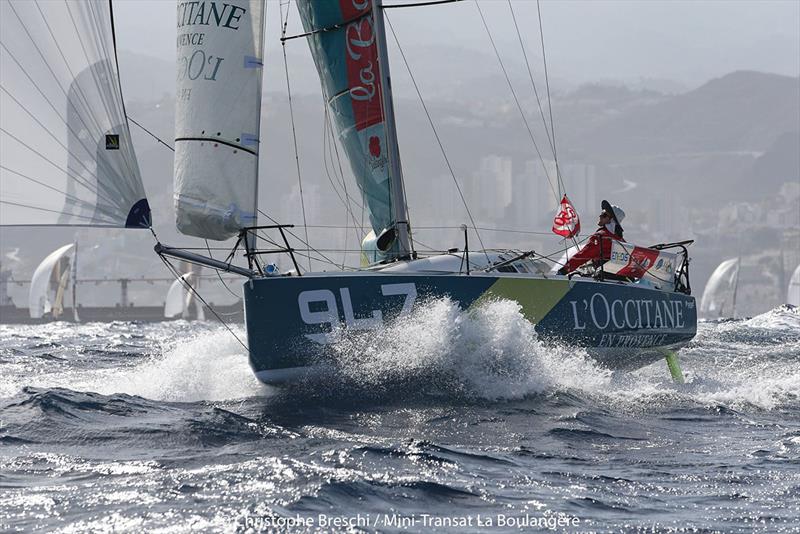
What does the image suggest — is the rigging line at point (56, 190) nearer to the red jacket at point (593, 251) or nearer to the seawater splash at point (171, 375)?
the seawater splash at point (171, 375)

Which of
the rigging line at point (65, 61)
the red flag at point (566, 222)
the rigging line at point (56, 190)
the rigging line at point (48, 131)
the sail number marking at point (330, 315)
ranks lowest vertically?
the sail number marking at point (330, 315)

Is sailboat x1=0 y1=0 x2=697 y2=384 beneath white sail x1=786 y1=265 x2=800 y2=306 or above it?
above

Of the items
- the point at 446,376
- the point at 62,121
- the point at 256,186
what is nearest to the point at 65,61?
the point at 62,121

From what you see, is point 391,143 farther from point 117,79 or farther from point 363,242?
point 117,79

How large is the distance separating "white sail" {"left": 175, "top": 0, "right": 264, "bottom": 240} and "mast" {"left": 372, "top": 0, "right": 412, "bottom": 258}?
1435 millimetres

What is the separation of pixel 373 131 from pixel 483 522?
222 inches

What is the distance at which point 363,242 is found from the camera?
1006cm

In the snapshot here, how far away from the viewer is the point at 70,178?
21.6 feet

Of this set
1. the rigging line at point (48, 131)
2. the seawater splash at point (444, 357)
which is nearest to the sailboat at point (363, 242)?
the seawater splash at point (444, 357)

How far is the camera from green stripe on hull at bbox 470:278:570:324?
26.3ft

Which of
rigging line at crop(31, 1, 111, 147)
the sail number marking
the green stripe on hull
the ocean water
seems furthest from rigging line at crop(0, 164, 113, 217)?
the green stripe on hull

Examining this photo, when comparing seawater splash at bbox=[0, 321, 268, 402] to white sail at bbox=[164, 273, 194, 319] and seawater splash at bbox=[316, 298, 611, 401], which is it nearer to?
seawater splash at bbox=[316, 298, 611, 401]

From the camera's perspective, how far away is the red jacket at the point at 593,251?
960cm

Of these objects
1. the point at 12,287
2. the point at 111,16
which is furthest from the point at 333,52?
the point at 12,287
